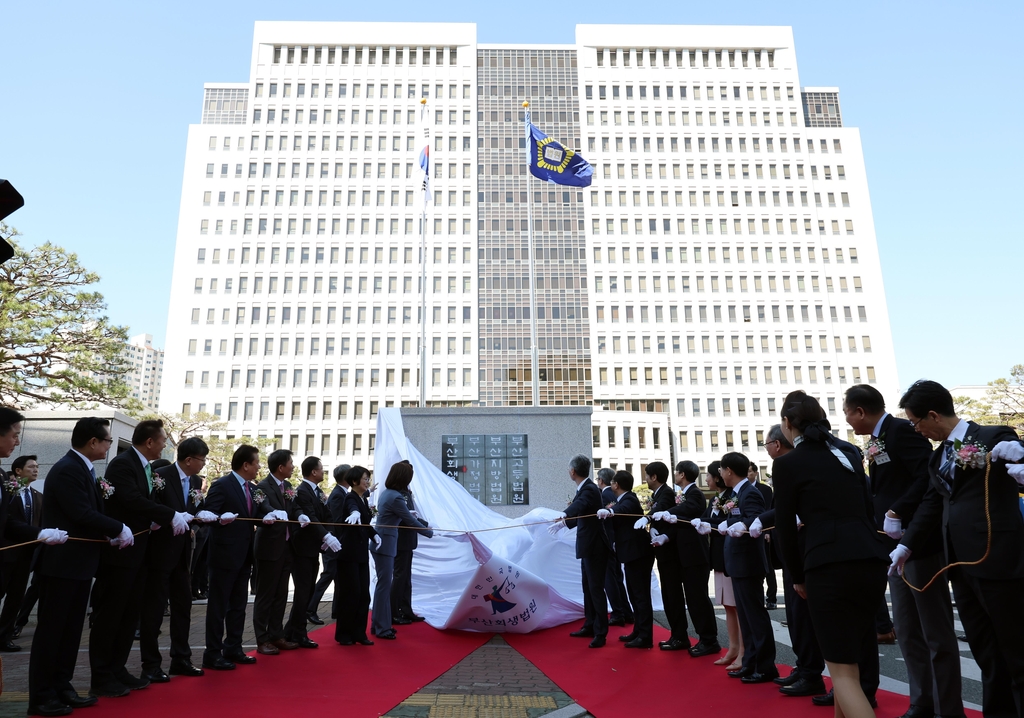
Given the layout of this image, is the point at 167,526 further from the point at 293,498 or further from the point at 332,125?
the point at 332,125

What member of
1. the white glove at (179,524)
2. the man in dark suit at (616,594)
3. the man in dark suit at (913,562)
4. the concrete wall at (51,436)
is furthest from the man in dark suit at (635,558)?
the concrete wall at (51,436)

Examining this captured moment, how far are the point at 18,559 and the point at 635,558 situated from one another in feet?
24.4

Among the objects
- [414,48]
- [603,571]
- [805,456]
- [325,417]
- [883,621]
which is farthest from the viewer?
[414,48]

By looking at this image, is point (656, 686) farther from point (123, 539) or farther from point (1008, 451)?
point (123, 539)

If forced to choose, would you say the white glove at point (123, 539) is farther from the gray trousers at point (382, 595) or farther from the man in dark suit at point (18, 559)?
the gray trousers at point (382, 595)

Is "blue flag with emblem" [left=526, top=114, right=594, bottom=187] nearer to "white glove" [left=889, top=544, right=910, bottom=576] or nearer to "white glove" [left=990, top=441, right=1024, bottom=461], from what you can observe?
"white glove" [left=889, top=544, right=910, bottom=576]

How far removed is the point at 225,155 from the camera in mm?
78062

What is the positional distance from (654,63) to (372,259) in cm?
4054

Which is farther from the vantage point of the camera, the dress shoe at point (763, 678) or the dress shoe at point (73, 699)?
the dress shoe at point (763, 678)

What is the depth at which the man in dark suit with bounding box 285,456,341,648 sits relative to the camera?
8.00m

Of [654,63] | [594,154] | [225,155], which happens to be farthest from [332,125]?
[654,63]

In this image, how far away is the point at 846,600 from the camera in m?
3.89

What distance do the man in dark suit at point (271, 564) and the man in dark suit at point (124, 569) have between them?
57.3 inches

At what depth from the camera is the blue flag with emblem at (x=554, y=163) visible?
20984mm
